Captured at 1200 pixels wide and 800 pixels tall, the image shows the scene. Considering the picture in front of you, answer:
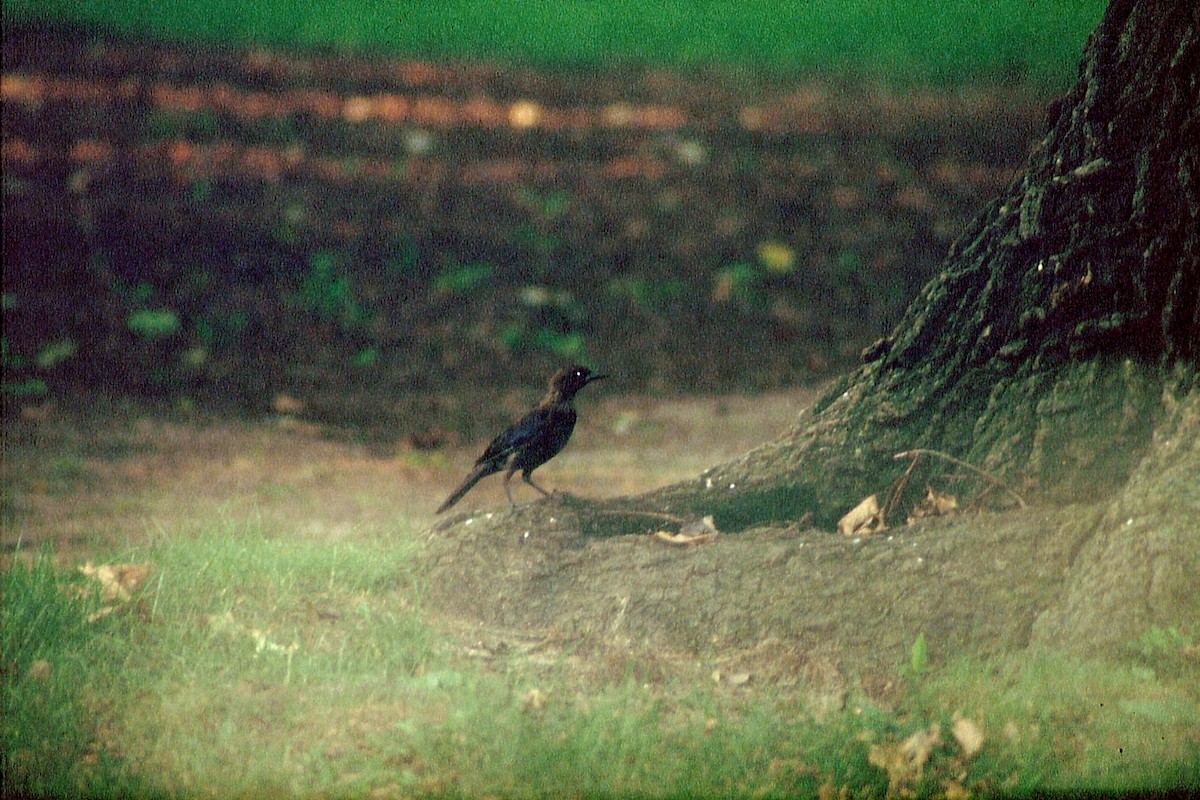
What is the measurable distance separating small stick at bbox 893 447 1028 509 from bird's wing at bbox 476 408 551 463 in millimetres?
1141

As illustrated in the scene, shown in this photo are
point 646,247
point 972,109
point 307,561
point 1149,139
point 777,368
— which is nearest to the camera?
point 1149,139

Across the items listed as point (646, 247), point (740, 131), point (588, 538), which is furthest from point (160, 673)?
point (740, 131)

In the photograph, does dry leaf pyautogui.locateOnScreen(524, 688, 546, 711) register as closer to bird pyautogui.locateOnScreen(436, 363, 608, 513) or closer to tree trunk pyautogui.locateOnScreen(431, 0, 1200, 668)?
tree trunk pyautogui.locateOnScreen(431, 0, 1200, 668)

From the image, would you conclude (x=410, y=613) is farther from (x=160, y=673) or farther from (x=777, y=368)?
(x=777, y=368)

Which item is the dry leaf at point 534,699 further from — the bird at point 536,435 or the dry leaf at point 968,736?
the bird at point 536,435

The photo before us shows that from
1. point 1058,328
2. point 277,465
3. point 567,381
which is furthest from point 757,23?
point 277,465

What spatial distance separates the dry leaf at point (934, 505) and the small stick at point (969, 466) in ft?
0.33

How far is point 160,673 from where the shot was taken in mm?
2803

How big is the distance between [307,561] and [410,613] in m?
0.48

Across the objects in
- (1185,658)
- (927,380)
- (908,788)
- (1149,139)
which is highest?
(1149,139)

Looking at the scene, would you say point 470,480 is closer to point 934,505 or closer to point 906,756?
point 934,505

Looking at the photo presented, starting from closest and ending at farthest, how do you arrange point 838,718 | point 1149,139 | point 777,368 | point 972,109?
point 838,718, point 1149,139, point 777,368, point 972,109

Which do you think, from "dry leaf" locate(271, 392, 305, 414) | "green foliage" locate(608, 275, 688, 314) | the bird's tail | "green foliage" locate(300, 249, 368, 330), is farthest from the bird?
"green foliage" locate(608, 275, 688, 314)

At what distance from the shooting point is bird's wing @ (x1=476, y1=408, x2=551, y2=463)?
12.8 ft
